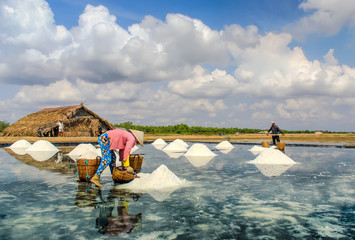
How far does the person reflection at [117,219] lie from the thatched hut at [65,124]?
1754 cm

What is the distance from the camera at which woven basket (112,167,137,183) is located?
5133mm

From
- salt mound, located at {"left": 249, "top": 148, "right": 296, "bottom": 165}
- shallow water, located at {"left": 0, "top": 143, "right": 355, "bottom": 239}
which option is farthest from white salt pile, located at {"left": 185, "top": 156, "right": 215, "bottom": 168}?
shallow water, located at {"left": 0, "top": 143, "right": 355, "bottom": 239}

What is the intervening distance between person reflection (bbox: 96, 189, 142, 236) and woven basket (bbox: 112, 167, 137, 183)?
0.77 metres

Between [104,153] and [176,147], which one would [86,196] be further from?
[176,147]

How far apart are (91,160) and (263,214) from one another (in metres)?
3.18

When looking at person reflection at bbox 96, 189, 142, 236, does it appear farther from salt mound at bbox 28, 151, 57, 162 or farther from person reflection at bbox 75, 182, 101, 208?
salt mound at bbox 28, 151, 57, 162

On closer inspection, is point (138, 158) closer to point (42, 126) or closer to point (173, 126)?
point (42, 126)

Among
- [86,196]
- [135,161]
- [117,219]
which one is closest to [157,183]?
[135,161]

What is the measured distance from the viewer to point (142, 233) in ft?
9.66

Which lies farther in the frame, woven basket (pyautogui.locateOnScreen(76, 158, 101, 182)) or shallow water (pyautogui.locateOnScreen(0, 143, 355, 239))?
woven basket (pyautogui.locateOnScreen(76, 158, 101, 182))

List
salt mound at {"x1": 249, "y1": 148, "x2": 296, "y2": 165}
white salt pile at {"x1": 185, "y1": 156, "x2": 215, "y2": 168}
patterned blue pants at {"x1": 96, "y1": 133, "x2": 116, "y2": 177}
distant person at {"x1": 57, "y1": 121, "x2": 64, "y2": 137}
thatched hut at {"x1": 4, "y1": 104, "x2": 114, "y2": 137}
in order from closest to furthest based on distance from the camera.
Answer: patterned blue pants at {"x1": 96, "y1": 133, "x2": 116, "y2": 177} → white salt pile at {"x1": 185, "y1": 156, "x2": 215, "y2": 168} → salt mound at {"x1": 249, "y1": 148, "x2": 296, "y2": 165} → distant person at {"x1": 57, "y1": 121, "x2": 64, "y2": 137} → thatched hut at {"x1": 4, "y1": 104, "x2": 114, "y2": 137}

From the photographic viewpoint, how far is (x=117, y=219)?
11.1 ft

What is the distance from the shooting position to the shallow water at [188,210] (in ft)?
9.83

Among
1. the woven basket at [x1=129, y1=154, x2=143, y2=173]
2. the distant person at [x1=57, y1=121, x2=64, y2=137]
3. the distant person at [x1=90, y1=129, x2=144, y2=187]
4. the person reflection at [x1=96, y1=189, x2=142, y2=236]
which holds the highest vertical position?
the distant person at [x1=57, y1=121, x2=64, y2=137]
